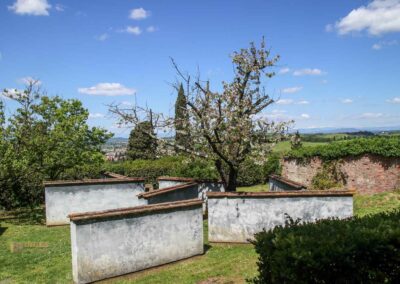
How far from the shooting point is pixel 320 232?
20.2 ft

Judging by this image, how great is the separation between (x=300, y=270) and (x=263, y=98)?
9.68 meters

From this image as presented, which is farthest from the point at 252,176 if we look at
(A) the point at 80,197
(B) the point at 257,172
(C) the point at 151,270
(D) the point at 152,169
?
(C) the point at 151,270

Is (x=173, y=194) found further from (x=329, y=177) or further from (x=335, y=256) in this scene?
(x=329, y=177)

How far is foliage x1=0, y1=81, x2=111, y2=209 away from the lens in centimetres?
1725

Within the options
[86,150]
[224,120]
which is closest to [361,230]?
[224,120]

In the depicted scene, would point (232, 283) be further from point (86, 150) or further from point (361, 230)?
point (86, 150)

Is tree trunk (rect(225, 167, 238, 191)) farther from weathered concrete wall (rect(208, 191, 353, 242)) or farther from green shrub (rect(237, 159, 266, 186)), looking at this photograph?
green shrub (rect(237, 159, 266, 186))

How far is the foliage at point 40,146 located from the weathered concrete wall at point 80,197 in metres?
1.91

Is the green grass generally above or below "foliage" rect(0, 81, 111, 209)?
below

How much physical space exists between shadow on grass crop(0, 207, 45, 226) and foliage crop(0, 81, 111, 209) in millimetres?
1200

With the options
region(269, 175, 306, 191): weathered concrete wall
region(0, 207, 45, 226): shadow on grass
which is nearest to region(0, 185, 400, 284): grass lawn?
region(0, 207, 45, 226): shadow on grass

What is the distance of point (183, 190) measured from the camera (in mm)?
15438

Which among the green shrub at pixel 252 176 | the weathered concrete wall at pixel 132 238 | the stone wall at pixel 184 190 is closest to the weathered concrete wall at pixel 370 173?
the stone wall at pixel 184 190

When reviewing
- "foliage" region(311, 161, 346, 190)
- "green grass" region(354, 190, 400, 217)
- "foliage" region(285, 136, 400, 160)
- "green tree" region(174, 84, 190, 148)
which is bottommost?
"green grass" region(354, 190, 400, 217)
